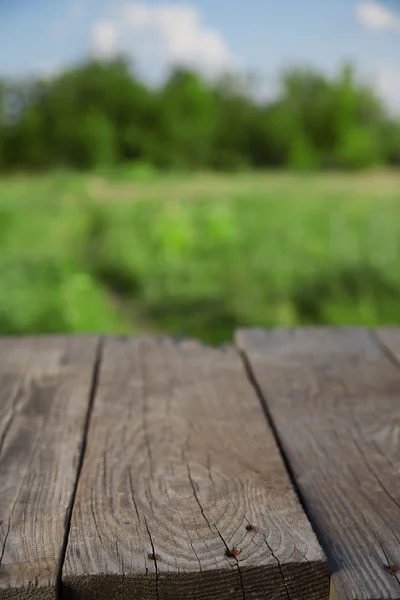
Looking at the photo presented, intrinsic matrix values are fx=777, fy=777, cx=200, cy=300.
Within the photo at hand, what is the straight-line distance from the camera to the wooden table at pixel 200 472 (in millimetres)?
762

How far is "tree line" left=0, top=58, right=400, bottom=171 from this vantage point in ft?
17.5

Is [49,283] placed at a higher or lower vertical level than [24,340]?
lower

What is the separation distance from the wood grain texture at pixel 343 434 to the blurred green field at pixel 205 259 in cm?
249

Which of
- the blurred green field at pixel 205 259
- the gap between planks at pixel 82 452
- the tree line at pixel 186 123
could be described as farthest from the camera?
the tree line at pixel 186 123

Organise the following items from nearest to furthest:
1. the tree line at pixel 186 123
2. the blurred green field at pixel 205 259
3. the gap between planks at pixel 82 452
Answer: the gap between planks at pixel 82 452
the blurred green field at pixel 205 259
the tree line at pixel 186 123

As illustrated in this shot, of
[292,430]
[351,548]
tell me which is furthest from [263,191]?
[351,548]

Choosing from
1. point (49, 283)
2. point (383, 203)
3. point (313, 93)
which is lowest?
point (49, 283)

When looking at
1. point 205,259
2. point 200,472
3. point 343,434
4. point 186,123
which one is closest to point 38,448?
point 200,472

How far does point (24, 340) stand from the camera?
1.63 meters

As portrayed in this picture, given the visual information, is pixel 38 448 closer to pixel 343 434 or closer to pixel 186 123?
pixel 343 434

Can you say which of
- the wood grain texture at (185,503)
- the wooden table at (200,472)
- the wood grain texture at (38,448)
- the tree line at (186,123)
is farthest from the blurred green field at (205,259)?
the wood grain texture at (185,503)

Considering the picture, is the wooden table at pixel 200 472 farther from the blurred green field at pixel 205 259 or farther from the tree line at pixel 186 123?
the tree line at pixel 186 123

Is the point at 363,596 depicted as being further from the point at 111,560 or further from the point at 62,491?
the point at 62,491

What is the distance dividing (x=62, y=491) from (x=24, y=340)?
75 cm
